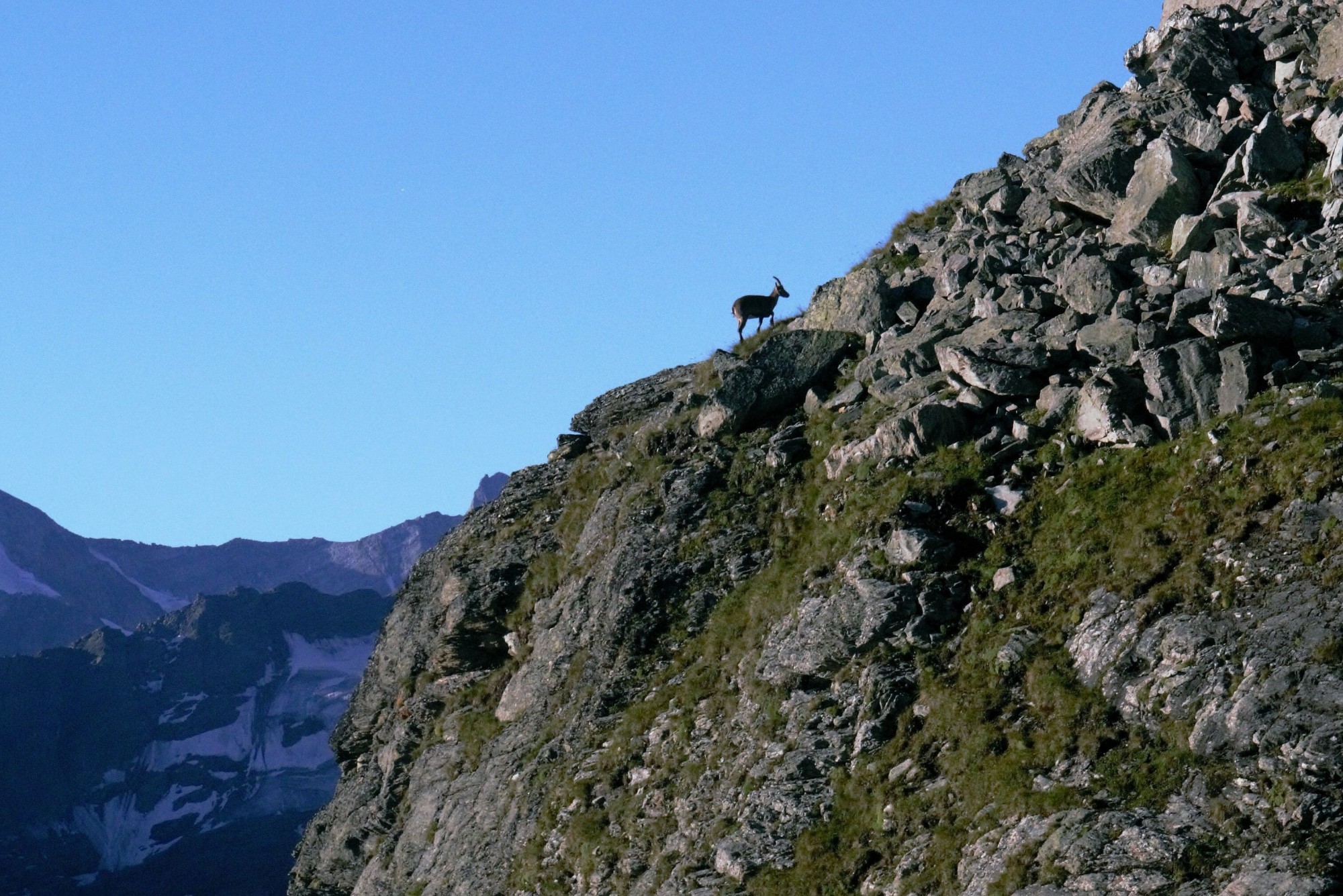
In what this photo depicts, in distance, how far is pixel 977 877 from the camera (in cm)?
2188

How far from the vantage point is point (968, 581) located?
2794 centimetres

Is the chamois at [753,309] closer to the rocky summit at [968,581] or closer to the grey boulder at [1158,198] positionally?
the rocky summit at [968,581]

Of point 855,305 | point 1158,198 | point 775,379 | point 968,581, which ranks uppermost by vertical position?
point 855,305

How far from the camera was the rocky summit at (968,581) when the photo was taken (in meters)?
21.9

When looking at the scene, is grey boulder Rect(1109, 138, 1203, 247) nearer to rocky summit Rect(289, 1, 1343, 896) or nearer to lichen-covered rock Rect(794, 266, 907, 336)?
rocky summit Rect(289, 1, 1343, 896)

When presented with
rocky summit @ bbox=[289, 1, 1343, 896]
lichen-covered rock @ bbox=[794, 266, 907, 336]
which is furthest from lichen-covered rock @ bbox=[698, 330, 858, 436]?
lichen-covered rock @ bbox=[794, 266, 907, 336]

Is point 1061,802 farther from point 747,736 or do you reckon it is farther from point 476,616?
point 476,616

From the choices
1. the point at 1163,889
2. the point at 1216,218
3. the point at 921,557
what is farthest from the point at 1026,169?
the point at 1163,889

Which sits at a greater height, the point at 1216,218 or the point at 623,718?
the point at 1216,218

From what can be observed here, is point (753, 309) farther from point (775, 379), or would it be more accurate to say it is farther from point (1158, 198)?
point (1158, 198)

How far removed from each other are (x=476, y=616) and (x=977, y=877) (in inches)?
872

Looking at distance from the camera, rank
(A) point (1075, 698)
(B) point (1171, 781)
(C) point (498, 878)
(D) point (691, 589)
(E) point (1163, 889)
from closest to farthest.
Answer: (E) point (1163, 889) → (B) point (1171, 781) → (A) point (1075, 698) → (C) point (498, 878) → (D) point (691, 589)

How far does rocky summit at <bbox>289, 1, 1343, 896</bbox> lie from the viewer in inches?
864

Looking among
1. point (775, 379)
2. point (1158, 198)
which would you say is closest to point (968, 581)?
point (775, 379)
